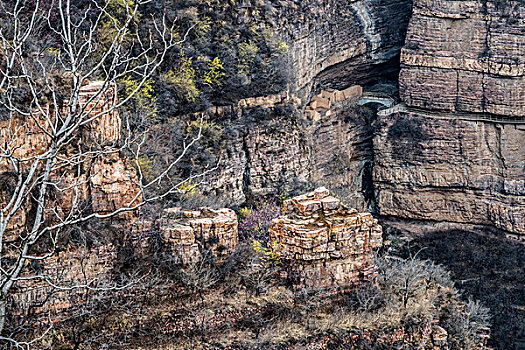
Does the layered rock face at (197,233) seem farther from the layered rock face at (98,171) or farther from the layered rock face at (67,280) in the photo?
the layered rock face at (67,280)

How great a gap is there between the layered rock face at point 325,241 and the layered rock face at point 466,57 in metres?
18.7

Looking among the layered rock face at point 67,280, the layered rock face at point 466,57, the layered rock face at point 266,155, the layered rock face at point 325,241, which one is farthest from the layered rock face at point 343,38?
the layered rock face at point 67,280

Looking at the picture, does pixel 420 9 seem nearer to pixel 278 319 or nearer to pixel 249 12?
pixel 249 12

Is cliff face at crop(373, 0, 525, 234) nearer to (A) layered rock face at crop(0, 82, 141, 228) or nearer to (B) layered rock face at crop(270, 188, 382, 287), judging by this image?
(B) layered rock face at crop(270, 188, 382, 287)

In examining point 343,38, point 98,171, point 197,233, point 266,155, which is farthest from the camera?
point 343,38

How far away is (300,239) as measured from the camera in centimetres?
1584

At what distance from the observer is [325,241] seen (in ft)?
52.3

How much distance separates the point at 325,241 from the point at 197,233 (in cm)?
308

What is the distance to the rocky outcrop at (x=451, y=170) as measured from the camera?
3300 centimetres

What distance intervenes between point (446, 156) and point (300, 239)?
65.6ft

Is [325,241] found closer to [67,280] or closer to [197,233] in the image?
[197,233]

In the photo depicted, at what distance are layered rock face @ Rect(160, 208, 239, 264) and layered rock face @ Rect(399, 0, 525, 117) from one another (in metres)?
19.7

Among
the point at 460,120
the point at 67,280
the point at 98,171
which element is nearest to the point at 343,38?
the point at 460,120

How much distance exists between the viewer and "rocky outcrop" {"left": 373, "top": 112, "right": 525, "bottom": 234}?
3300cm
